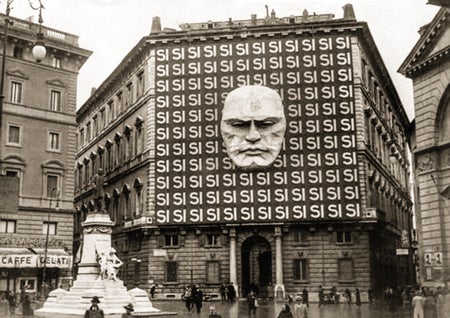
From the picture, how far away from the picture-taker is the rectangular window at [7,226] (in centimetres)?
4269

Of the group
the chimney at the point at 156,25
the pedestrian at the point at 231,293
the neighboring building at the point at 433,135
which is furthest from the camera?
the chimney at the point at 156,25

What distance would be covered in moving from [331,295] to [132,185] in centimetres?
1967

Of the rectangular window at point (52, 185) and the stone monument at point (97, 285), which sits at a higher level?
the rectangular window at point (52, 185)

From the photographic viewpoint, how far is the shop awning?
135ft

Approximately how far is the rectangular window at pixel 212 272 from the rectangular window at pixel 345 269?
9.11 meters

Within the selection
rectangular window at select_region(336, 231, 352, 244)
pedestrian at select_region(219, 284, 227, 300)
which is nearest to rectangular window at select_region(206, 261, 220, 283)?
pedestrian at select_region(219, 284, 227, 300)

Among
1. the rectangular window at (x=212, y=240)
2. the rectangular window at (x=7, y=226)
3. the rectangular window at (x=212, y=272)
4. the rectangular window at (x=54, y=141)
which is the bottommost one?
the rectangular window at (x=212, y=272)

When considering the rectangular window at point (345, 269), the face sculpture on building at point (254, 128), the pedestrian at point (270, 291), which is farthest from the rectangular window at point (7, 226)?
the rectangular window at point (345, 269)

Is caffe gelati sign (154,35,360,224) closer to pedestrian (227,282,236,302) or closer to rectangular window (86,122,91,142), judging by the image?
pedestrian (227,282,236,302)

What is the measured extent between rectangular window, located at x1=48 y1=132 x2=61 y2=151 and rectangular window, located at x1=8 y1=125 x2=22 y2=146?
7.61ft

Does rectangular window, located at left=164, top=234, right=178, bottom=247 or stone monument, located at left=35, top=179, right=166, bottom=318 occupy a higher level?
rectangular window, located at left=164, top=234, right=178, bottom=247

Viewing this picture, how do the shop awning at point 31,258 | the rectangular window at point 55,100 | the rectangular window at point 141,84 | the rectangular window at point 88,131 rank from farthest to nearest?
1. the rectangular window at point 88,131
2. the rectangular window at point 141,84
3. the rectangular window at point 55,100
4. the shop awning at point 31,258

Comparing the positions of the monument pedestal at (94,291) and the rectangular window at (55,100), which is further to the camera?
the rectangular window at (55,100)

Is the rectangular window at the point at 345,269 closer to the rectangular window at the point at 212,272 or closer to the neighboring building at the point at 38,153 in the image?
the rectangular window at the point at 212,272
